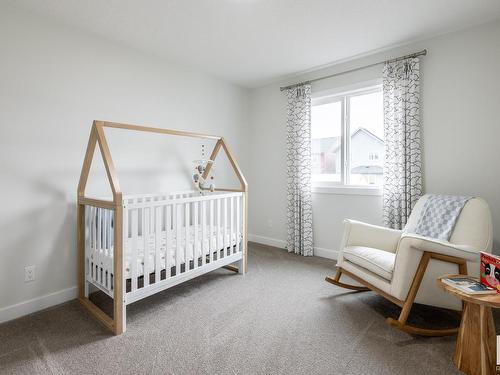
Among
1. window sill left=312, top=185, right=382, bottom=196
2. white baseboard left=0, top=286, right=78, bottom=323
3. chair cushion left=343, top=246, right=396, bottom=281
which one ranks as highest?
window sill left=312, top=185, right=382, bottom=196

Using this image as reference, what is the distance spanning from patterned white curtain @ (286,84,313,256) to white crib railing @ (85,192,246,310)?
1.11 m

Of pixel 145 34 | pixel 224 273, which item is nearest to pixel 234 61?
pixel 145 34

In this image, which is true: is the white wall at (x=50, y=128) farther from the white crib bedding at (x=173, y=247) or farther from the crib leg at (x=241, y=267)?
the crib leg at (x=241, y=267)

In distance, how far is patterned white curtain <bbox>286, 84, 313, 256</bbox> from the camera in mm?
3398

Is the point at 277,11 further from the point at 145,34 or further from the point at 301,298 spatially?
the point at 301,298

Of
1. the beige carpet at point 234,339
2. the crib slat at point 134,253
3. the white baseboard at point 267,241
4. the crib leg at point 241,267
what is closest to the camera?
the beige carpet at point 234,339

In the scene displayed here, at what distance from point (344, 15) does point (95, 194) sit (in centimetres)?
267

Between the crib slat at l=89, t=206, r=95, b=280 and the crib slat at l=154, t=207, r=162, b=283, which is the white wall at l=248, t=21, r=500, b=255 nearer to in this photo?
the crib slat at l=154, t=207, r=162, b=283

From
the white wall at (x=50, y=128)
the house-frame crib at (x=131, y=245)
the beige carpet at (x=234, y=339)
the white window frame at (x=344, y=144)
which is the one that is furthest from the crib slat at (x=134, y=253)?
the white window frame at (x=344, y=144)

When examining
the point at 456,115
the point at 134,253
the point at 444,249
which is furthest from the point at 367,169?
the point at 134,253

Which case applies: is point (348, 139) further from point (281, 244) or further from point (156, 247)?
point (156, 247)

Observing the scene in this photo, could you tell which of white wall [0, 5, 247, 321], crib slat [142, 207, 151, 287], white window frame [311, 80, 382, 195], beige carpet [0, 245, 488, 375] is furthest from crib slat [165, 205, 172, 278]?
white window frame [311, 80, 382, 195]

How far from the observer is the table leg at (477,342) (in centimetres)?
133

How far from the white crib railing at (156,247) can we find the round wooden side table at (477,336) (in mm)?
1782
